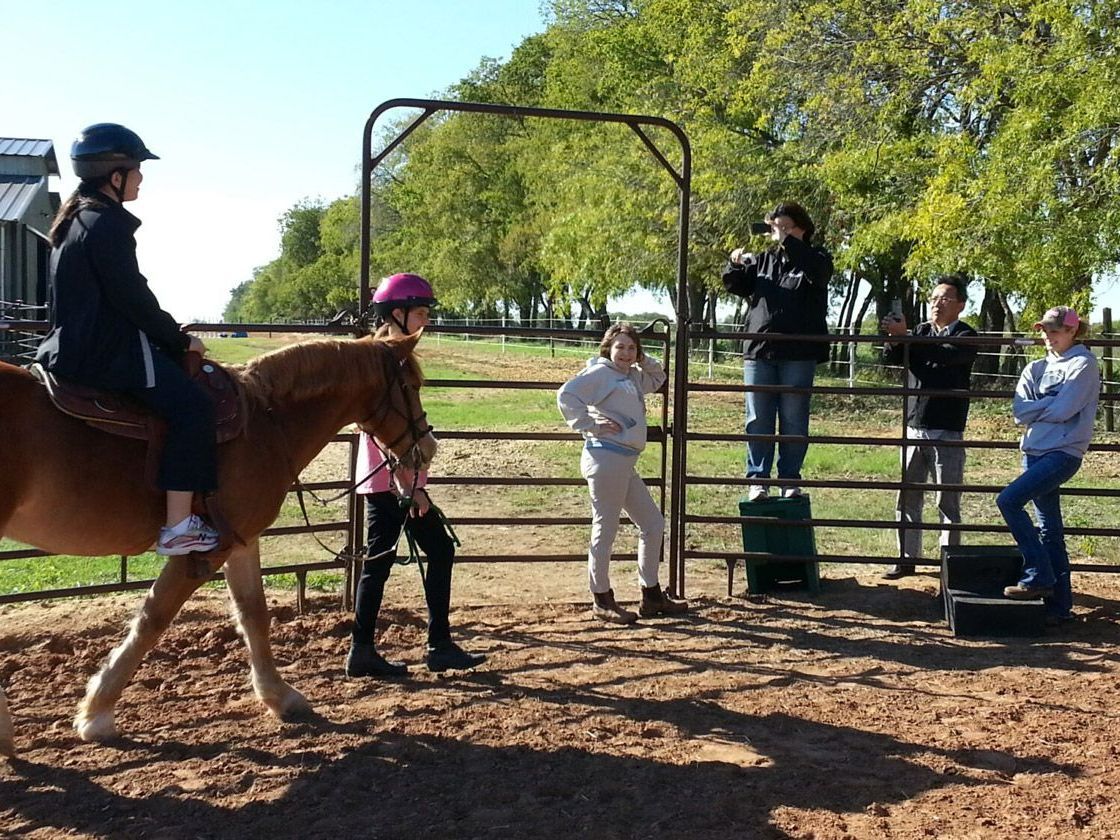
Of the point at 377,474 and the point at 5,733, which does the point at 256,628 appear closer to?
the point at 377,474

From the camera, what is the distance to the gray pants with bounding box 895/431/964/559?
6.87 m

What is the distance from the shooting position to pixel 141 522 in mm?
4125

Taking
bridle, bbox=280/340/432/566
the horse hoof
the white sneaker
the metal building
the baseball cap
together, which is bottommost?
the horse hoof

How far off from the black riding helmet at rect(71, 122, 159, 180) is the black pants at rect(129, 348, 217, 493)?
0.69 m

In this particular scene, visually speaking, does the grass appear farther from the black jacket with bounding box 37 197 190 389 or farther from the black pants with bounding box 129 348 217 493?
the black jacket with bounding box 37 197 190 389

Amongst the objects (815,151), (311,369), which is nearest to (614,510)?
(311,369)

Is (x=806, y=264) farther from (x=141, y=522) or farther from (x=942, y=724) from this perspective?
(x=141, y=522)

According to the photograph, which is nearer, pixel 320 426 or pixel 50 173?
pixel 320 426

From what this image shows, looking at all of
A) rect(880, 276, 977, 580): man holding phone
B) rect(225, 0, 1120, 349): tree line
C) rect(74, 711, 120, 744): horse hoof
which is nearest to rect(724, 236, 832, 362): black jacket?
rect(880, 276, 977, 580): man holding phone

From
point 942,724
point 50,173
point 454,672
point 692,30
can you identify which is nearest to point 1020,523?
point 942,724

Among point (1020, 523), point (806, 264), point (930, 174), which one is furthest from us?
point (930, 174)

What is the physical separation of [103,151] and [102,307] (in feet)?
1.89

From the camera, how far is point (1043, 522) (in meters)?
6.13

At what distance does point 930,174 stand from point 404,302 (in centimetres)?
1354
